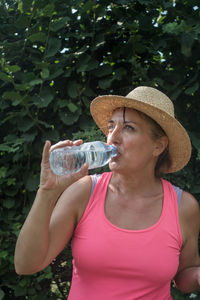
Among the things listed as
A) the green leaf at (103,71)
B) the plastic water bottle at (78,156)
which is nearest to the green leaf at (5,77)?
the green leaf at (103,71)

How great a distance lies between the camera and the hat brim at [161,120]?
211 centimetres

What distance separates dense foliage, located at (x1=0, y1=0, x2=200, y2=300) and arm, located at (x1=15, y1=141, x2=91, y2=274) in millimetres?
702

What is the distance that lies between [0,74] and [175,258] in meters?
1.82

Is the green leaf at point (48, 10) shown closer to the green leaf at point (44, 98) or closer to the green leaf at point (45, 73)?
the green leaf at point (45, 73)

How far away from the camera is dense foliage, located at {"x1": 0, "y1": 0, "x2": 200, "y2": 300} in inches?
103

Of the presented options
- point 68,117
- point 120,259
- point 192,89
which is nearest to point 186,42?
point 192,89

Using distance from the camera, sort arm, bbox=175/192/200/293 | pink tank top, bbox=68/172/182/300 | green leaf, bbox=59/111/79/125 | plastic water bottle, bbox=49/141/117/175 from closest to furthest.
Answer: plastic water bottle, bbox=49/141/117/175, pink tank top, bbox=68/172/182/300, arm, bbox=175/192/200/293, green leaf, bbox=59/111/79/125

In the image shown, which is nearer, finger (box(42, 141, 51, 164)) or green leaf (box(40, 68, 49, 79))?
finger (box(42, 141, 51, 164))

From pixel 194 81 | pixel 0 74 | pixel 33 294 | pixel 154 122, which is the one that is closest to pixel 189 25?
pixel 194 81

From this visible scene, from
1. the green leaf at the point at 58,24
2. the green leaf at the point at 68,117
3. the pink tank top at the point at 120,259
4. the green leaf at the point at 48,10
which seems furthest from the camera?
the green leaf at the point at 68,117

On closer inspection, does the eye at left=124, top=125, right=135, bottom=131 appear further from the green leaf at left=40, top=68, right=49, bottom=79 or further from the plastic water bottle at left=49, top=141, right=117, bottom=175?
the green leaf at left=40, top=68, right=49, bottom=79

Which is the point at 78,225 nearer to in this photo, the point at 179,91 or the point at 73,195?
the point at 73,195

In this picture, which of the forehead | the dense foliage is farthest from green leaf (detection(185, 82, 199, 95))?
the forehead

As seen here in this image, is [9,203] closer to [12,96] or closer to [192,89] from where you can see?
[12,96]
